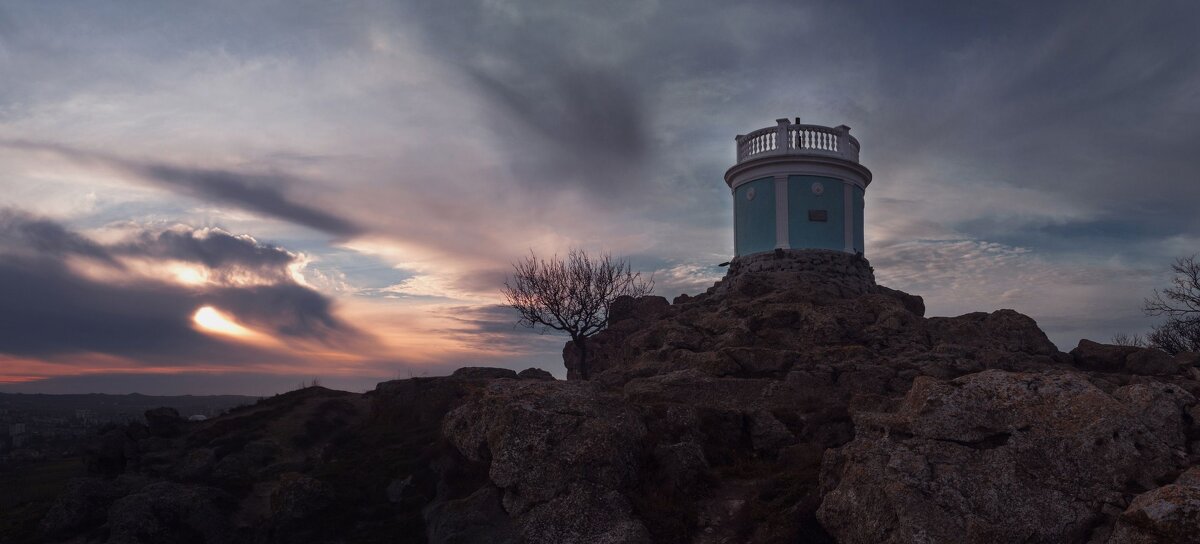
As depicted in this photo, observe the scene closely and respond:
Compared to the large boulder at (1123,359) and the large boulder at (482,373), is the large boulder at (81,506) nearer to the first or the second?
the large boulder at (482,373)

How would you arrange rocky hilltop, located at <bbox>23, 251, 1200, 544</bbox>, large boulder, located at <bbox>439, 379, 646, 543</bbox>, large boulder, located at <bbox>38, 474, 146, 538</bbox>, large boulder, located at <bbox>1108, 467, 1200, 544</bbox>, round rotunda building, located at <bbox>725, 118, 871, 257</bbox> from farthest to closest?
1. round rotunda building, located at <bbox>725, 118, 871, 257</bbox>
2. large boulder, located at <bbox>38, 474, 146, 538</bbox>
3. large boulder, located at <bbox>439, 379, 646, 543</bbox>
4. rocky hilltop, located at <bbox>23, 251, 1200, 544</bbox>
5. large boulder, located at <bbox>1108, 467, 1200, 544</bbox>

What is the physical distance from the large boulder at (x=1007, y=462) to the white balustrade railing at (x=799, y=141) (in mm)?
22791

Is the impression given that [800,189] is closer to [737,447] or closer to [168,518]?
[737,447]

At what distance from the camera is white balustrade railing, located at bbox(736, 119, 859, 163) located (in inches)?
1388

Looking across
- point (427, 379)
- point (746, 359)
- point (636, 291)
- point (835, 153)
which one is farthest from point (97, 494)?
point (835, 153)

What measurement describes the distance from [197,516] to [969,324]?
87.5 feet

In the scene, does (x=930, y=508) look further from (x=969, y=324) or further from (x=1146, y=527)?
(x=969, y=324)

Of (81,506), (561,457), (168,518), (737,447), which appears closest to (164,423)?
(81,506)

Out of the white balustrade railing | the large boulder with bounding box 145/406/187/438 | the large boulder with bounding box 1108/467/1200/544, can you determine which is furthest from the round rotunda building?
the large boulder with bounding box 145/406/187/438

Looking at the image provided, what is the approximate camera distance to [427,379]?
30000 millimetres

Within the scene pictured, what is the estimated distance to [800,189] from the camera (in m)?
35.0

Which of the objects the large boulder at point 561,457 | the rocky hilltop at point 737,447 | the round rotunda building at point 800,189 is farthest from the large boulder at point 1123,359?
the large boulder at point 561,457

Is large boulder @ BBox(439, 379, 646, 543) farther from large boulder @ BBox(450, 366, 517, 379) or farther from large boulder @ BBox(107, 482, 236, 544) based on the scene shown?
large boulder @ BBox(450, 366, 517, 379)

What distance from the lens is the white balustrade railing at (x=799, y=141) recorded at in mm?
35250
